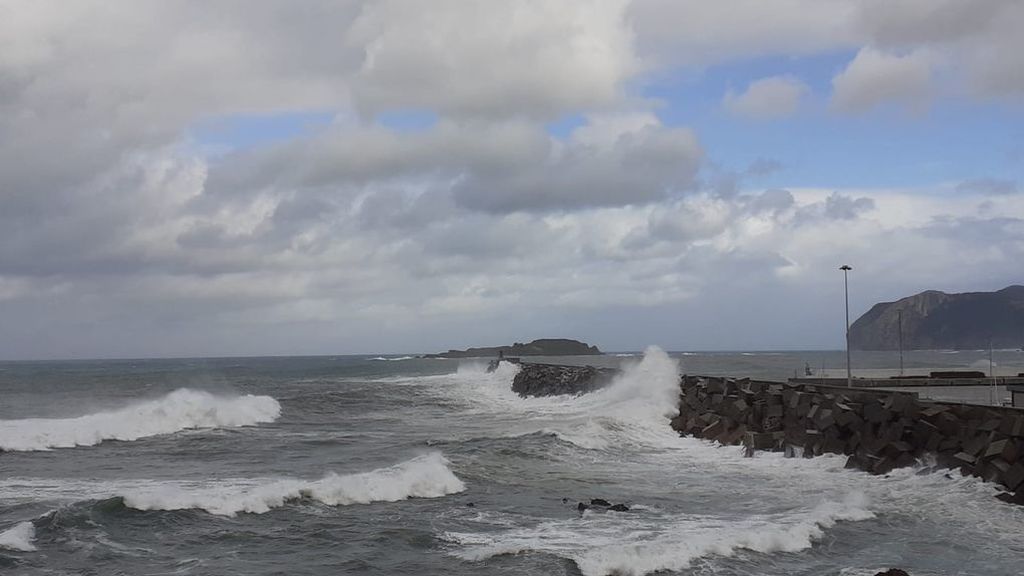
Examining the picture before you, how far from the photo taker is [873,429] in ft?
61.8

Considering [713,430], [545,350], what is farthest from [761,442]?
[545,350]

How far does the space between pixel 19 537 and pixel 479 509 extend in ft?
22.2

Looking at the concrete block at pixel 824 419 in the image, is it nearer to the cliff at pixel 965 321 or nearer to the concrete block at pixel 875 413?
the concrete block at pixel 875 413

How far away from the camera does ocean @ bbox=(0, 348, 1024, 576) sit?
1116 cm

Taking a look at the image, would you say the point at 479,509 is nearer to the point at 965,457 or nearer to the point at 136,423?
the point at 965,457

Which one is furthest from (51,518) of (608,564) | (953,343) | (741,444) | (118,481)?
(953,343)

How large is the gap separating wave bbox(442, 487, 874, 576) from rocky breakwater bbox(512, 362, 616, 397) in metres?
28.4

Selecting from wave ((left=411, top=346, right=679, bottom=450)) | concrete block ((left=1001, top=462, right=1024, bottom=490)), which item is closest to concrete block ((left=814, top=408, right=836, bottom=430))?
wave ((left=411, top=346, right=679, bottom=450))

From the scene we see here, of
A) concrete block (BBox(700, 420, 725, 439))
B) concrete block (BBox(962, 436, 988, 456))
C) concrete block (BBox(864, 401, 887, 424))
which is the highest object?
concrete block (BBox(864, 401, 887, 424))

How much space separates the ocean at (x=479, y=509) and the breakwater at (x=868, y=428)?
19.8 inches

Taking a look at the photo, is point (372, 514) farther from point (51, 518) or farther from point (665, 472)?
point (665, 472)

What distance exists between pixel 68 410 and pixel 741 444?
3462 cm

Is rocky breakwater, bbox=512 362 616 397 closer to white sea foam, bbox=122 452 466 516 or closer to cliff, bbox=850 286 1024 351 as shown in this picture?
white sea foam, bbox=122 452 466 516

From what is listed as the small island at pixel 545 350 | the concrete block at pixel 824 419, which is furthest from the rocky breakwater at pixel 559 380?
the small island at pixel 545 350
